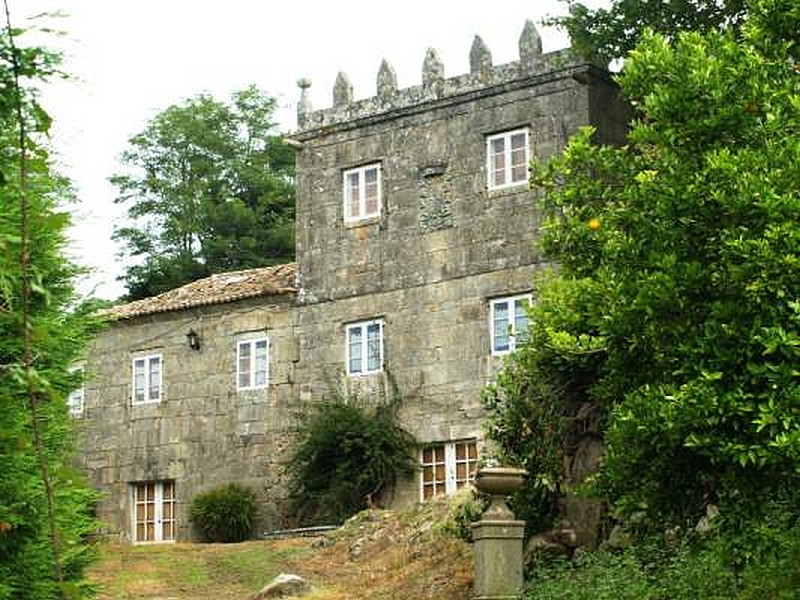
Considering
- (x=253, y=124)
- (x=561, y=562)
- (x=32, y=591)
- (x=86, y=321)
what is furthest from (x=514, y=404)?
(x=253, y=124)

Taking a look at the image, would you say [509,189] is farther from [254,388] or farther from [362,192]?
[254,388]

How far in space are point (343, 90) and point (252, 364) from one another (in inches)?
199

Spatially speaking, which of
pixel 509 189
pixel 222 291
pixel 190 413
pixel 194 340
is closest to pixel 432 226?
pixel 509 189

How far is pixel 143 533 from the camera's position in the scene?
89.4ft

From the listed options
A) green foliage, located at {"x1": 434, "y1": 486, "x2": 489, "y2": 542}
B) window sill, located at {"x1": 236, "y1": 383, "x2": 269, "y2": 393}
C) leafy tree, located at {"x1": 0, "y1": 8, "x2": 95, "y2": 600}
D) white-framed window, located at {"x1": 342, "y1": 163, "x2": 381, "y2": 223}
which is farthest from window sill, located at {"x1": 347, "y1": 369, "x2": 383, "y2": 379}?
leafy tree, located at {"x1": 0, "y1": 8, "x2": 95, "y2": 600}

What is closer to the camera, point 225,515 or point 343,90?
point 225,515

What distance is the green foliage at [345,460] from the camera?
78.6 ft

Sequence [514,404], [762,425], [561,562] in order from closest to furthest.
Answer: [762,425], [561,562], [514,404]

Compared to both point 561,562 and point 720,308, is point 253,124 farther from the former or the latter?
point 720,308

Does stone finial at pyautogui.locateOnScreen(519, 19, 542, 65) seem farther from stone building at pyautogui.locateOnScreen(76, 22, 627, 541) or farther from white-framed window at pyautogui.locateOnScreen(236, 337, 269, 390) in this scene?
white-framed window at pyautogui.locateOnScreen(236, 337, 269, 390)

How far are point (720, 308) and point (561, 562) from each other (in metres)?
6.24

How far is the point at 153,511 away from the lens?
27.3m

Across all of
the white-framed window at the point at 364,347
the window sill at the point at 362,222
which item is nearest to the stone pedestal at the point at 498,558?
the white-framed window at the point at 364,347

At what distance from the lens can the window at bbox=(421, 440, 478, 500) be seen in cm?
2412
